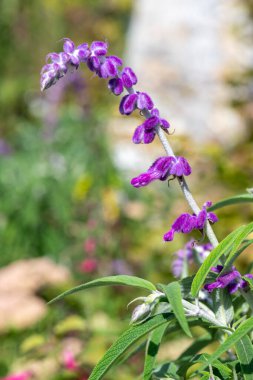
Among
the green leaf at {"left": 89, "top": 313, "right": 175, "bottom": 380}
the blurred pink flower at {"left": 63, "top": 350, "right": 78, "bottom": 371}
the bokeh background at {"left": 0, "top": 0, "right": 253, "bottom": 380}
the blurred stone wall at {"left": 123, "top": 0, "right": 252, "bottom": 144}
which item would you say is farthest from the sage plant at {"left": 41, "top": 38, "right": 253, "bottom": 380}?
the blurred stone wall at {"left": 123, "top": 0, "right": 252, "bottom": 144}

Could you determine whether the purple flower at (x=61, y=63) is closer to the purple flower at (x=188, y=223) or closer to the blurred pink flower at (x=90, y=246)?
the purple flower at (x=188, y=223)

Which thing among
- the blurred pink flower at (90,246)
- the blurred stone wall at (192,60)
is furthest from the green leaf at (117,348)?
the blurred stone wall at (192,60)

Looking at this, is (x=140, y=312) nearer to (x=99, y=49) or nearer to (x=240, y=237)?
(x=240, y=237)

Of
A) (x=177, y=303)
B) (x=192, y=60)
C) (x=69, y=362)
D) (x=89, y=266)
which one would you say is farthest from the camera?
(x=192, y=60)

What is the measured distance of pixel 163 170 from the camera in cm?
120

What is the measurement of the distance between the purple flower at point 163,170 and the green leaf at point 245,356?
0.92 feet

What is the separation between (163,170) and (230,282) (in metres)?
0.21

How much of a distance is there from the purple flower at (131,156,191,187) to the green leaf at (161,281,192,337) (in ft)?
0.60

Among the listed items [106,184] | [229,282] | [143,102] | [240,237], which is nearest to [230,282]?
[229,282]

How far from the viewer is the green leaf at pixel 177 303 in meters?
0.98

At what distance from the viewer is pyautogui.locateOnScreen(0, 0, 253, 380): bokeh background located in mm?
3129

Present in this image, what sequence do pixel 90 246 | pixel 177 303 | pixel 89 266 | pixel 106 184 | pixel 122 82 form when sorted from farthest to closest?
pixel 106 184 < pixel 90 246 < pixel 89 266 < pixel 122 82 < pixel 177 303

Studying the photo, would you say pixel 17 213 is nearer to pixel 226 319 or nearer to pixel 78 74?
pixel 78 74

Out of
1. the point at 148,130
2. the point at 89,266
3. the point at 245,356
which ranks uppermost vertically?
the point at 89,266
